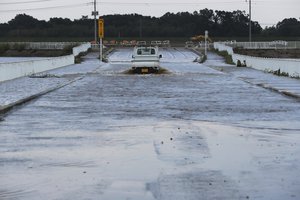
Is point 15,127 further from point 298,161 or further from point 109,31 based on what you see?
point 109,31

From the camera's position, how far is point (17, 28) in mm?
175375

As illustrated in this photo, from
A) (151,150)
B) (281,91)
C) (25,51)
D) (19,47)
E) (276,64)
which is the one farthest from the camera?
(19,47)

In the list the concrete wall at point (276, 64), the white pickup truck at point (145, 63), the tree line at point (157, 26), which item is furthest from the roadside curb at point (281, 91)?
the tree line at point (157, 26)

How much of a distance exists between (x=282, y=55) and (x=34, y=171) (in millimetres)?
67661

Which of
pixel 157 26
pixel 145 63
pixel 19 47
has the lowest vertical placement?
pixel 145 63

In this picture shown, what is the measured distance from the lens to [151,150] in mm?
10289

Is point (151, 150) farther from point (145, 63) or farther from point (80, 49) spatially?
point (80, 49)

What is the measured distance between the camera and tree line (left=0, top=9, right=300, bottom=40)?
167m

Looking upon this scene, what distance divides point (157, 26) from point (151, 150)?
16910cm

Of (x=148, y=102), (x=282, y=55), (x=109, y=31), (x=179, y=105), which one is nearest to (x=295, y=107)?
(x=179, y=105)

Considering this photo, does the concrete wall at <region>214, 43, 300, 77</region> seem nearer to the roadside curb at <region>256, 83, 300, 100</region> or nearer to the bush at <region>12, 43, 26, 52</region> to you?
the roadside curb at <region>256, 83, 300, 100</region>

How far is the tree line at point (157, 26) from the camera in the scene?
548ft

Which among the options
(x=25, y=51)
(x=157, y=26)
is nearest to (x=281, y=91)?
(x=25, y=51)

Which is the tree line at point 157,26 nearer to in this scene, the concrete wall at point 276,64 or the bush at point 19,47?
the bush at point 19,47
